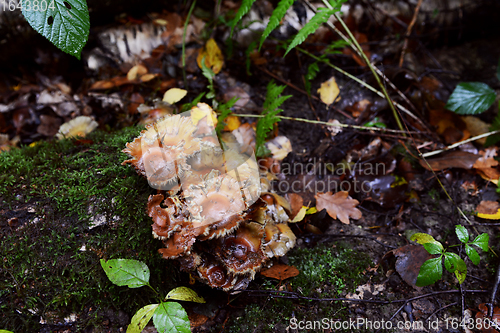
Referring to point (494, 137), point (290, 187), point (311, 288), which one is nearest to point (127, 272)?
point (311, 288)

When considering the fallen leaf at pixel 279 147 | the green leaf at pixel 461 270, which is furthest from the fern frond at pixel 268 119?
the green leaf at pixel 461 270

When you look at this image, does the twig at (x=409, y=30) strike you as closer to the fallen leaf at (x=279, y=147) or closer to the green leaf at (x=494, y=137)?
the green leaf at (x=494, y=137)

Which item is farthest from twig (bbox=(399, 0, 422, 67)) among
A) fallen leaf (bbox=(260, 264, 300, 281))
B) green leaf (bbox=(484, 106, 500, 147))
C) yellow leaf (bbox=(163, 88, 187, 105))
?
fallen leaf (bbox=(260, 264, 300, 281))

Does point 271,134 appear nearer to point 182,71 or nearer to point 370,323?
point 182,71

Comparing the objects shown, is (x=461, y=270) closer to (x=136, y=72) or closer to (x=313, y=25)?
(x=313, y=25)

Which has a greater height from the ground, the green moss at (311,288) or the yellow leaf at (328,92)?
the yellow leaf at (328,92)

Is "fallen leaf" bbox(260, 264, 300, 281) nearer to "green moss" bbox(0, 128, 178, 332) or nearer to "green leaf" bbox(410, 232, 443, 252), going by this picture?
"green moss" bbox(0, 128, 178, 332)

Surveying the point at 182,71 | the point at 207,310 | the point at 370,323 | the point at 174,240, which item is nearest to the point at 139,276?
the point at 174,240
